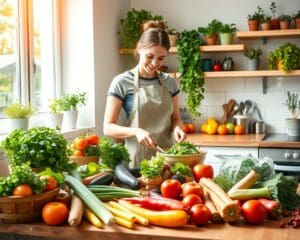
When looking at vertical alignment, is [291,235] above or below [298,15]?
below

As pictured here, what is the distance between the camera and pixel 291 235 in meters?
1.34

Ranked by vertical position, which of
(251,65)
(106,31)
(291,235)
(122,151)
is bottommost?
(291,235)

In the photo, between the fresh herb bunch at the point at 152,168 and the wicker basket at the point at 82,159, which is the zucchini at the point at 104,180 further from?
the wicker basket at the point at 82,159

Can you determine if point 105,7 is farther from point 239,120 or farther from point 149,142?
point 149,142

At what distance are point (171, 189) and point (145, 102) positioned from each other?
1.05 m

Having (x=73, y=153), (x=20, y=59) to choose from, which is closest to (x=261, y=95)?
(x=20, y=59)

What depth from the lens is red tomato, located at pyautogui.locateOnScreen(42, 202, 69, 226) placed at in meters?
1.46

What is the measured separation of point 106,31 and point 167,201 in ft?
8.11

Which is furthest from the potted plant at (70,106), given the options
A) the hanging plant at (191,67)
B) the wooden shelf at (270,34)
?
the wooden shelf at (270,34)

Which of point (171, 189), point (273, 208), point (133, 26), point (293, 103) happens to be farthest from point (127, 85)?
point (293, 103)

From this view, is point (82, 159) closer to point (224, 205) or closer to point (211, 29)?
point (224, 205)

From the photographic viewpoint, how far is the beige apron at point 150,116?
2.61 meters

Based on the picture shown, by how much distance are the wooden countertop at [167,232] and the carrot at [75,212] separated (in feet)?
0.07

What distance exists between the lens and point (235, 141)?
3.48 metres
